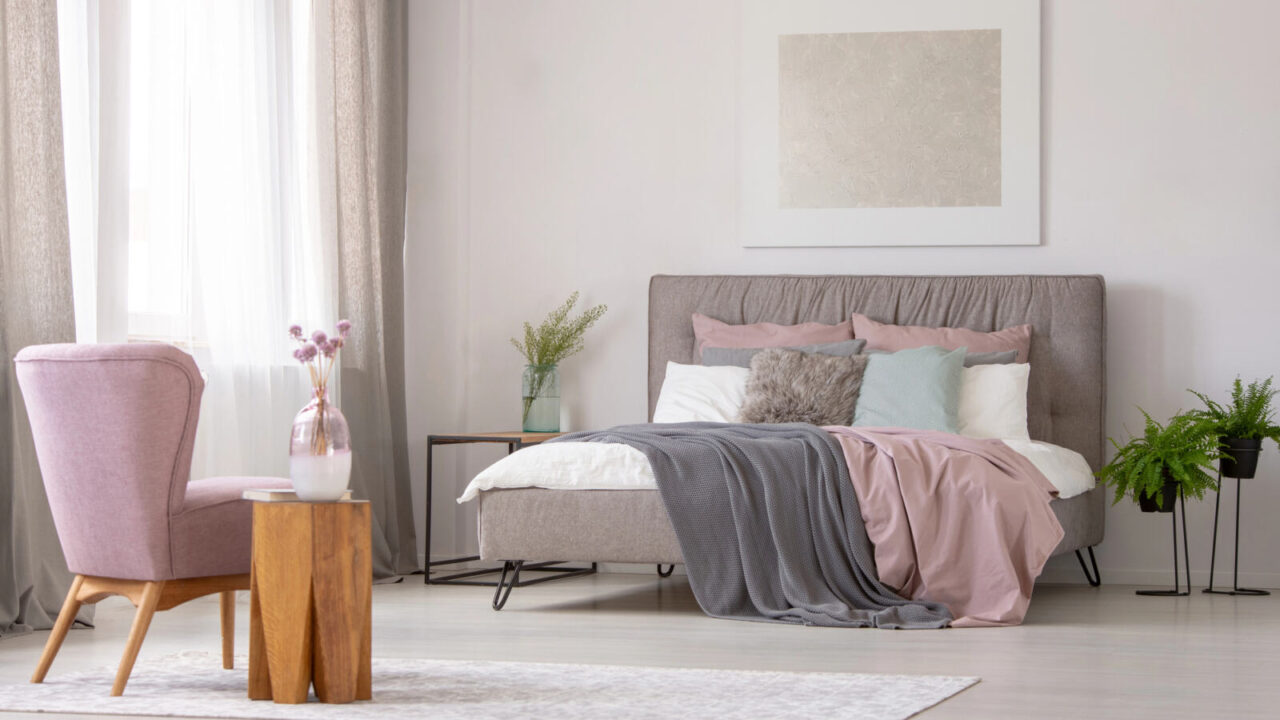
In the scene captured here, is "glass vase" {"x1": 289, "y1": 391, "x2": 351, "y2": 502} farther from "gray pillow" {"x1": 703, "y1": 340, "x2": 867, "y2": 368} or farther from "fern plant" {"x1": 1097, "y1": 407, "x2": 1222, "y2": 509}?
"fern plant" {"x1": 1097, "y1": 407, "x2": 1222, "y2": 509}

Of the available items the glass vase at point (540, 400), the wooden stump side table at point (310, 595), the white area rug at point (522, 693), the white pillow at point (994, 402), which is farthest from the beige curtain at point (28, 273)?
the white pillow at point (994, 402)

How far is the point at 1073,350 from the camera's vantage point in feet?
18.2

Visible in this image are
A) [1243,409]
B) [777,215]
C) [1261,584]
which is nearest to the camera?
[1243,409]

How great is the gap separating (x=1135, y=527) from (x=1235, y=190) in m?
1.48

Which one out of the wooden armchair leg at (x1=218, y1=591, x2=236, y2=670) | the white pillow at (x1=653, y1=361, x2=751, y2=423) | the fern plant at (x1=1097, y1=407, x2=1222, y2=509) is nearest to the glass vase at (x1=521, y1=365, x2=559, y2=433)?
the white pillow at (x1=653, y1=361, x2=751, y2=423)

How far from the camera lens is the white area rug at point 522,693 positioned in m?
2.81

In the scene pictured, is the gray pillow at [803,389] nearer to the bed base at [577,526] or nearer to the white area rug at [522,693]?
the bed base at [577,526]

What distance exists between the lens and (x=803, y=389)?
16.9 ft

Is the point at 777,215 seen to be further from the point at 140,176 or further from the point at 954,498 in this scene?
the point at 140,176

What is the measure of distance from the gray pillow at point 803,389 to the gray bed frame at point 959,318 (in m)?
0.57

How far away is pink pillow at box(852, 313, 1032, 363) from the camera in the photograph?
5.47 m

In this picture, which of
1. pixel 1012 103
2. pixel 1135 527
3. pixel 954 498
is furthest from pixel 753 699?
pixel 1012 103

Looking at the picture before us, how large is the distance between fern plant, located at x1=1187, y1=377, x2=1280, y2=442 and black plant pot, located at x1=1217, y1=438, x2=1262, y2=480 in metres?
0.02

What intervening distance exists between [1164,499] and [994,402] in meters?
0.72
